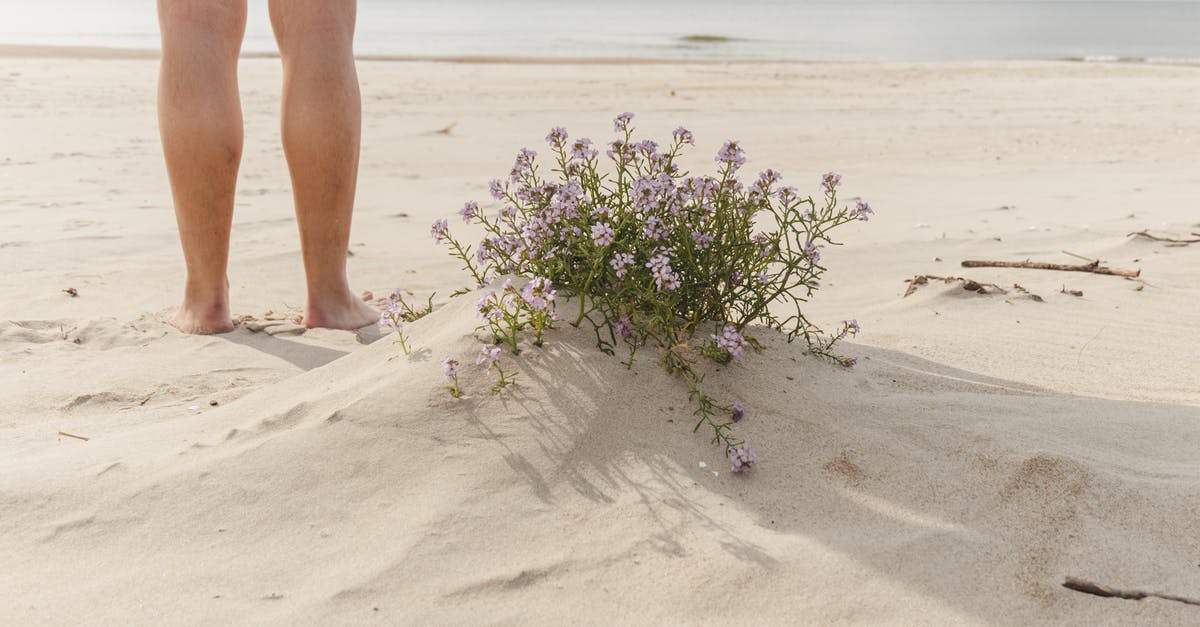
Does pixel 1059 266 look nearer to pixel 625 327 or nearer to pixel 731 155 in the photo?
pixel 731 155

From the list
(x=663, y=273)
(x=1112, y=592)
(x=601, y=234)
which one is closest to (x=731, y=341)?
(x=663, y=273)

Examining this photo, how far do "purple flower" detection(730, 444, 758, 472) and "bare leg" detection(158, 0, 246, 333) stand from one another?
2035 millimetres

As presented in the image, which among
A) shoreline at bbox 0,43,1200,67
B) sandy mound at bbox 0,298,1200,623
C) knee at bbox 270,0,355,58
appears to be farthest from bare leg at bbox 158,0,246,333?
shoreline at bbox 0,43,1200,67

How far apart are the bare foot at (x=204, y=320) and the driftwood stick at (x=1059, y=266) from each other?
2.93 meters

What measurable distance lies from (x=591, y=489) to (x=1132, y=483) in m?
1.09

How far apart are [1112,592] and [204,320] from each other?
2800 mm

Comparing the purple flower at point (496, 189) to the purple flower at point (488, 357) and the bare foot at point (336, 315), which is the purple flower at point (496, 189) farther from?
the bare foot at point (336, 315)

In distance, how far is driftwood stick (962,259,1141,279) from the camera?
13.7 ft

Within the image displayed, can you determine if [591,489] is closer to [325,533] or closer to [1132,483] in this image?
[325,533]

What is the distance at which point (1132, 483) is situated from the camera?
6.98 ft

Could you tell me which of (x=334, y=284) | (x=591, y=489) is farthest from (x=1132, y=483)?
(x=334, y=284)

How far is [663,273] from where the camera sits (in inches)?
88.2

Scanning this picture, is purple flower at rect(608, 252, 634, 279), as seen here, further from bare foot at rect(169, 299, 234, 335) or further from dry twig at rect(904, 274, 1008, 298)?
dry twig at rect(904, 274, 1008, 298)

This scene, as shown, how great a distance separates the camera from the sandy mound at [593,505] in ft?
5.89
